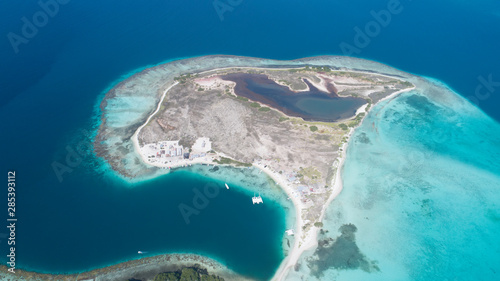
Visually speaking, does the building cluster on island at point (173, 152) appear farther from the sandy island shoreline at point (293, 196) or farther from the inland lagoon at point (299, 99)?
the inland lagoon at point (299, 99)

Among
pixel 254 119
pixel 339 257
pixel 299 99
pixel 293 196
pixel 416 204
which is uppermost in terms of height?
pixel 299 99

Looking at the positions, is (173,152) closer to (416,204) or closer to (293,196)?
(293,196)

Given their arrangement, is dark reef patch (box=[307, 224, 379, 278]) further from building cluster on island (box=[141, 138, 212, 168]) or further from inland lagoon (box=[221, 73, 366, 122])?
inland lagoon (box=[221, 73, 366, 122])

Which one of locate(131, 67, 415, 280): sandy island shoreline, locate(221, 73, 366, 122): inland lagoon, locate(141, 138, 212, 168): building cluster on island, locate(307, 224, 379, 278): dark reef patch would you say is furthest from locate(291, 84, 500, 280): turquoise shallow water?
locate(141, 138, 212, 168): building cluster on island

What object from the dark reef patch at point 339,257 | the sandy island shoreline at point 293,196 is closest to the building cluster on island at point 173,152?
the sandy island shoreline at point 293,196

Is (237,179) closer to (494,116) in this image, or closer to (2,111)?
(2,111)

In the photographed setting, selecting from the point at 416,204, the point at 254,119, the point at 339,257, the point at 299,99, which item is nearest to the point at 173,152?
the point at 254,119
